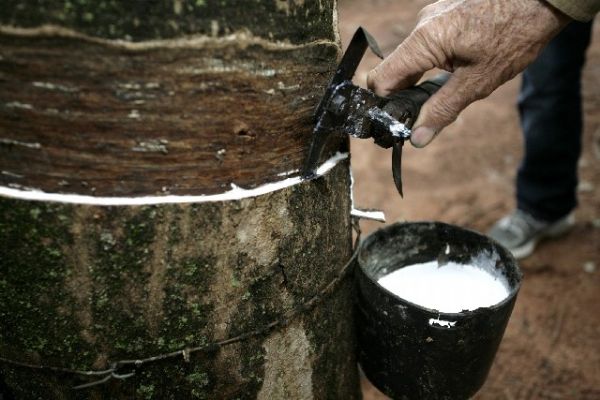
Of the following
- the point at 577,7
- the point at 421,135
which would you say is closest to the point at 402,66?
the point at 421,135

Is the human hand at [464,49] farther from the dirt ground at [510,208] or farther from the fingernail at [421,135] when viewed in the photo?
the dirt ground at [510,208]

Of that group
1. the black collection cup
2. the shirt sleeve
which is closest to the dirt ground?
the black collection cup

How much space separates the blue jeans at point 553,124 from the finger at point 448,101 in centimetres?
177

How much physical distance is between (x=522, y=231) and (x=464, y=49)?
2.40 m

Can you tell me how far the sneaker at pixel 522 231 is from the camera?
3502 mm

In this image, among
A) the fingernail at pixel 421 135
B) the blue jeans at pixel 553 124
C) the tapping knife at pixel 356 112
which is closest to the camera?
the tapping knife at pixel 356 112

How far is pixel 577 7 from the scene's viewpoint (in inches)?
56.5

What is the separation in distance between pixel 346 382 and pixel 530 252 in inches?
91.3

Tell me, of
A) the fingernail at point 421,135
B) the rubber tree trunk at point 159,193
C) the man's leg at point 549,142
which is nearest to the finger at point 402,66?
the fingernail at point 421,135

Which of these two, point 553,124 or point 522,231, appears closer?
point 553,124

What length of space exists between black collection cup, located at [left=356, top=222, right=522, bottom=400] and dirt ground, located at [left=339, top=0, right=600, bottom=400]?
44.3 inches

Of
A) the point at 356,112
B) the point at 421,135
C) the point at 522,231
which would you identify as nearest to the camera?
the point at 356,112

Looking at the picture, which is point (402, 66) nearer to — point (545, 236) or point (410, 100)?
point (410, 100)

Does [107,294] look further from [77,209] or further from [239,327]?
[239,327]
